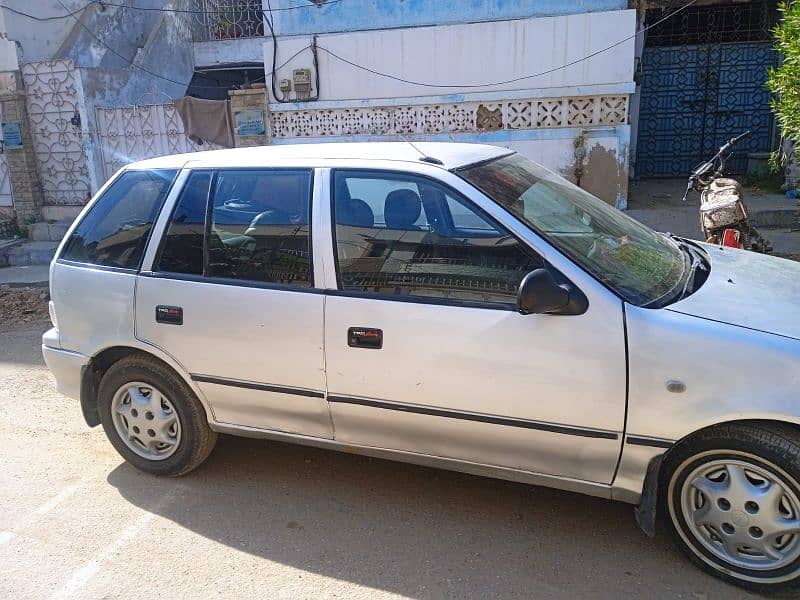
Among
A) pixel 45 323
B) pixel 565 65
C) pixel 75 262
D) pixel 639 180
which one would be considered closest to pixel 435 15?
pixel 565 65

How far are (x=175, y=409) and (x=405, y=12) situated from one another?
761 centimetres

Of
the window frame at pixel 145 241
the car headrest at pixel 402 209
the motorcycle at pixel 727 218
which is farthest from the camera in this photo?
the motorcycle at pixel 727 218

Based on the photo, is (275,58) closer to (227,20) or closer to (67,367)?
(227,20)

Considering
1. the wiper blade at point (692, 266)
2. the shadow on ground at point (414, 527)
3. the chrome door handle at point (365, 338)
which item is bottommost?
the shadow on ground at point (414, 527)

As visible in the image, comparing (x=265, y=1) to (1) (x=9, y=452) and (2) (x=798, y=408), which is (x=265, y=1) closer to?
(1) (x=9, y=452)

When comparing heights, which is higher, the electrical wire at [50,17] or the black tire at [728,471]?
the electrical wire at [50,17]

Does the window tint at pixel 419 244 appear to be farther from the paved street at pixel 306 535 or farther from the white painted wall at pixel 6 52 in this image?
the white painted wall at pixel 6 52

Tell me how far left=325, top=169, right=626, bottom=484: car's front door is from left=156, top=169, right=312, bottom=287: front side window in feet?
0.69

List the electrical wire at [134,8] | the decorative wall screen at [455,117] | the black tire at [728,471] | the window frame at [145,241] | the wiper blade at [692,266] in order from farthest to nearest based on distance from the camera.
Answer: the electrical wire at [134,8] → the decorative wall screen at [455,117] → the window frame at [145,241] → the wiper blade at [692,266] → the black tire at [728,471]

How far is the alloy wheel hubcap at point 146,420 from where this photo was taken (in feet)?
11.8

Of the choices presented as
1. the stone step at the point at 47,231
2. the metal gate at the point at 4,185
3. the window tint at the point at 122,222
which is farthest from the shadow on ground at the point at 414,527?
the metal gate at the point at 4,185

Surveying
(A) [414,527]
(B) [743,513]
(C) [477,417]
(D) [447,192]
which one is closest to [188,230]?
(D) [447,192]

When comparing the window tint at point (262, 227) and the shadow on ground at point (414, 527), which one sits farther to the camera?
the window tint at point (262, 227)

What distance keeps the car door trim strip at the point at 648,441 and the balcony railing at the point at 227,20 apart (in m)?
11.7
